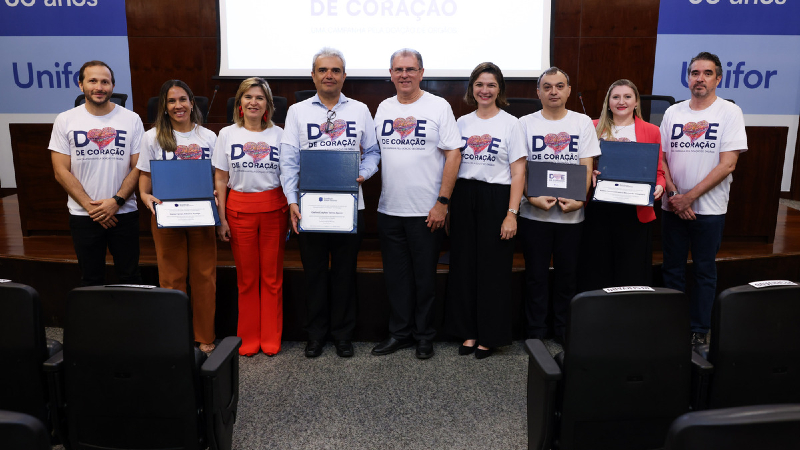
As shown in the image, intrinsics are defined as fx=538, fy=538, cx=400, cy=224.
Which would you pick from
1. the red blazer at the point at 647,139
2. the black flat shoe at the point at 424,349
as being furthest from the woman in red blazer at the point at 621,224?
the black flat shoe at the point at 424,349

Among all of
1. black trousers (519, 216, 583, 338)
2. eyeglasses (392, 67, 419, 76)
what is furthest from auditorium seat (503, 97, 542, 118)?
eyeglasses (392, 67, 419, 76)

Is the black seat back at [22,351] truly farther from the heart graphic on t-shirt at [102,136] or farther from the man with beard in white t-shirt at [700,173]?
the man with beard in white t-shirt at [700,173]

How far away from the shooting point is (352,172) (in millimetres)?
2646

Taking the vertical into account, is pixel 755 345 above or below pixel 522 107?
below

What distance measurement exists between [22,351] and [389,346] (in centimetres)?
177

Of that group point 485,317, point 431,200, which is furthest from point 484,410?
point 431,200

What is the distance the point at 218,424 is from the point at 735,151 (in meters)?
2.76

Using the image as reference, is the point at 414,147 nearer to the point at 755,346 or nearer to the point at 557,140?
the point at 557,140

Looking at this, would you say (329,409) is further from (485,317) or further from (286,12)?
(286,12)

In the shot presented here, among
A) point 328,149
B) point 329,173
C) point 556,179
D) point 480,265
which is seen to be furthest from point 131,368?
point 556,179

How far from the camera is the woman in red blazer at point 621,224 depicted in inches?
110

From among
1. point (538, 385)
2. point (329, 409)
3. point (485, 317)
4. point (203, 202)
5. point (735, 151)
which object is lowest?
point (329, 409)

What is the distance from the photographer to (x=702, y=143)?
2.85 meters

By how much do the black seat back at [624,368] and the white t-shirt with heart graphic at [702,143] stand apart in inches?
62.0
